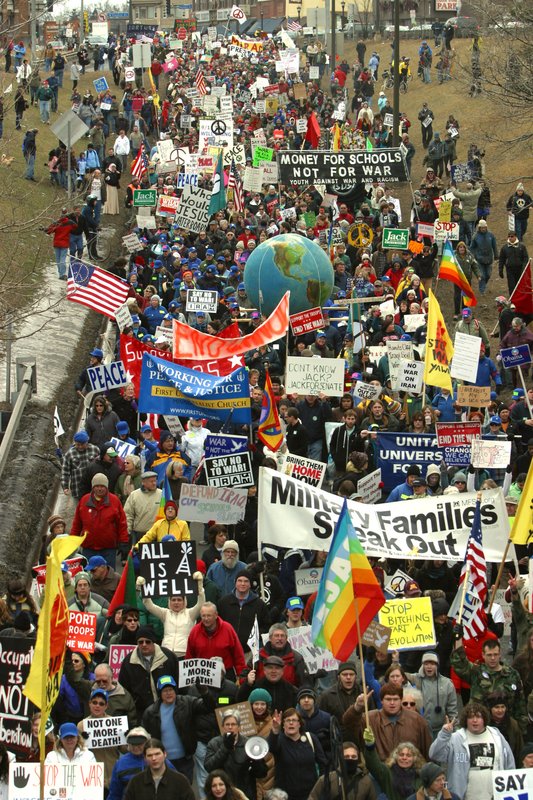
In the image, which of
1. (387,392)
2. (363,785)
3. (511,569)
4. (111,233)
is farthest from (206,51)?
(363,785)

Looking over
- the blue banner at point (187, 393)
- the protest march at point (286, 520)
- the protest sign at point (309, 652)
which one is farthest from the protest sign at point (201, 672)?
the blue banner at point (187, 393)

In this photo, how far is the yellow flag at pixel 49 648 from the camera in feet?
34.0

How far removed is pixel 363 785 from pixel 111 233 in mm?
26646

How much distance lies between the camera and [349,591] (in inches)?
463

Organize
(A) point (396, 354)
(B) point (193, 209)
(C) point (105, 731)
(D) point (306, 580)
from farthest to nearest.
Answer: (B) point (193, 209), (A) point (396, 354), (D) point (306, 580), (C) point (105, 731)

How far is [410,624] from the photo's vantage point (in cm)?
1305

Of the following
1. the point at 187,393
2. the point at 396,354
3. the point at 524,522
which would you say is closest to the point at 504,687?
the point at 524,522

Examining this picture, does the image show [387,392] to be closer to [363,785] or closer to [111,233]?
[363,785]

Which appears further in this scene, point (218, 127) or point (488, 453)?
point (218, 127)

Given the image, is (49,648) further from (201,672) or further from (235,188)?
(235,188)

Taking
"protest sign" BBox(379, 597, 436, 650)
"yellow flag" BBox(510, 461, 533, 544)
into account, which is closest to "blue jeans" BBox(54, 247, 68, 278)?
"yellow flag" BBox(510, 461, 533, 544)

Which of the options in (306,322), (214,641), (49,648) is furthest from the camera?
(306,322)

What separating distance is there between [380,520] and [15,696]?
3799mm

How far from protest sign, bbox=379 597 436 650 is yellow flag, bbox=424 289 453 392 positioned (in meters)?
6.33
